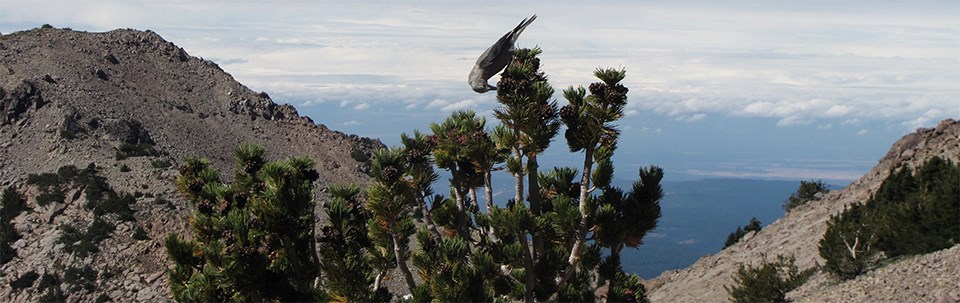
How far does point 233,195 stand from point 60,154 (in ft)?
160

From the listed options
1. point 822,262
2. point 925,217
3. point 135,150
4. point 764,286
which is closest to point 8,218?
point 135,150

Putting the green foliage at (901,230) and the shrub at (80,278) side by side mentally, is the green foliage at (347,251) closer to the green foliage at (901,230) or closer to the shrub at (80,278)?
the green foliage at (901,230)

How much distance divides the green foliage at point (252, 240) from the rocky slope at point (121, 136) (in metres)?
29.5

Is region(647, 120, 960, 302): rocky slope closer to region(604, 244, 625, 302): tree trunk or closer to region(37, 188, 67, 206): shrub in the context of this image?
region(604, 244, 625, 302): tree trunk

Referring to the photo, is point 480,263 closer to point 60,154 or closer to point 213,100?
point 60,154

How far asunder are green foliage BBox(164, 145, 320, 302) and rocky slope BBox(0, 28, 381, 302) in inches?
1162

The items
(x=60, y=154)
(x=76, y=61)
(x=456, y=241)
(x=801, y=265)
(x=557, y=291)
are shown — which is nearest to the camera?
(x=456, y=241)

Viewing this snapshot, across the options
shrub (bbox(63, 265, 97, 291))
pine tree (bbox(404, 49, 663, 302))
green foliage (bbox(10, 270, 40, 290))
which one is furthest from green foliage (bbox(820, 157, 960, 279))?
green foliage (bbox(10, 270, 40, 290))

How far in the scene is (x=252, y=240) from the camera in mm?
9461

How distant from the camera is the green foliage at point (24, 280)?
41459mm

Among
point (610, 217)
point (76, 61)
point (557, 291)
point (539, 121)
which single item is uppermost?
point (76, 61)

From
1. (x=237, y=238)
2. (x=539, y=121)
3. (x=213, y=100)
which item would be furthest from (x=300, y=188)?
(x=213, y=100)

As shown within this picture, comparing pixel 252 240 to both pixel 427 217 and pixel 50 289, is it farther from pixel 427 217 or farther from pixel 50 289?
pixel 50 289

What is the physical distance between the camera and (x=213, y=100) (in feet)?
235
